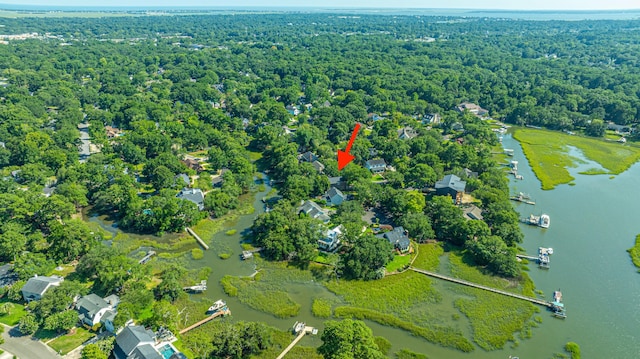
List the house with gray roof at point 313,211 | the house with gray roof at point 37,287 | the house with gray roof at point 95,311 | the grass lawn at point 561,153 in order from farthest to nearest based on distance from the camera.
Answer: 1. the grass lawn at point 561,153
2. the house with gray roof at point 313,211
3. the house with gray roof at point 37,287
4. the house with gray roof at point 95,311

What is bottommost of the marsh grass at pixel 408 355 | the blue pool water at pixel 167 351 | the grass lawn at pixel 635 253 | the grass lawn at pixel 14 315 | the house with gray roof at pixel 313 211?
the marsh grass at pixel 408 355

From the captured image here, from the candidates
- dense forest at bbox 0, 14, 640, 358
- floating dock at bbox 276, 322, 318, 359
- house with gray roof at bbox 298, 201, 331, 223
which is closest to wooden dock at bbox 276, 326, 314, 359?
floating dock at bbox 276, 322, 318, 359

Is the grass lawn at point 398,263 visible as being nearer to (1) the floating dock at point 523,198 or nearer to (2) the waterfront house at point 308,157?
(1) the floating dock at point 523,198

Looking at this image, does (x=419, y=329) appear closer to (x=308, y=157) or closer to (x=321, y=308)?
(x=321, y=308)

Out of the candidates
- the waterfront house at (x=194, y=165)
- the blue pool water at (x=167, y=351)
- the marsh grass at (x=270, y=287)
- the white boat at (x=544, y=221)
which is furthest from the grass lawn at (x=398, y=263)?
the waterfront house at (x=194, y=165)

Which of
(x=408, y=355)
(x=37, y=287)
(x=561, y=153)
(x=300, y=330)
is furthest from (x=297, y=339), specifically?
(x=561, y=153)

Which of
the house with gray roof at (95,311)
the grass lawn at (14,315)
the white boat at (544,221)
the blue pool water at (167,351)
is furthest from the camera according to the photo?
the white boat at (544,221)

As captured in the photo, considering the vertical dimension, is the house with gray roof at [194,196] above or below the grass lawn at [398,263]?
above
